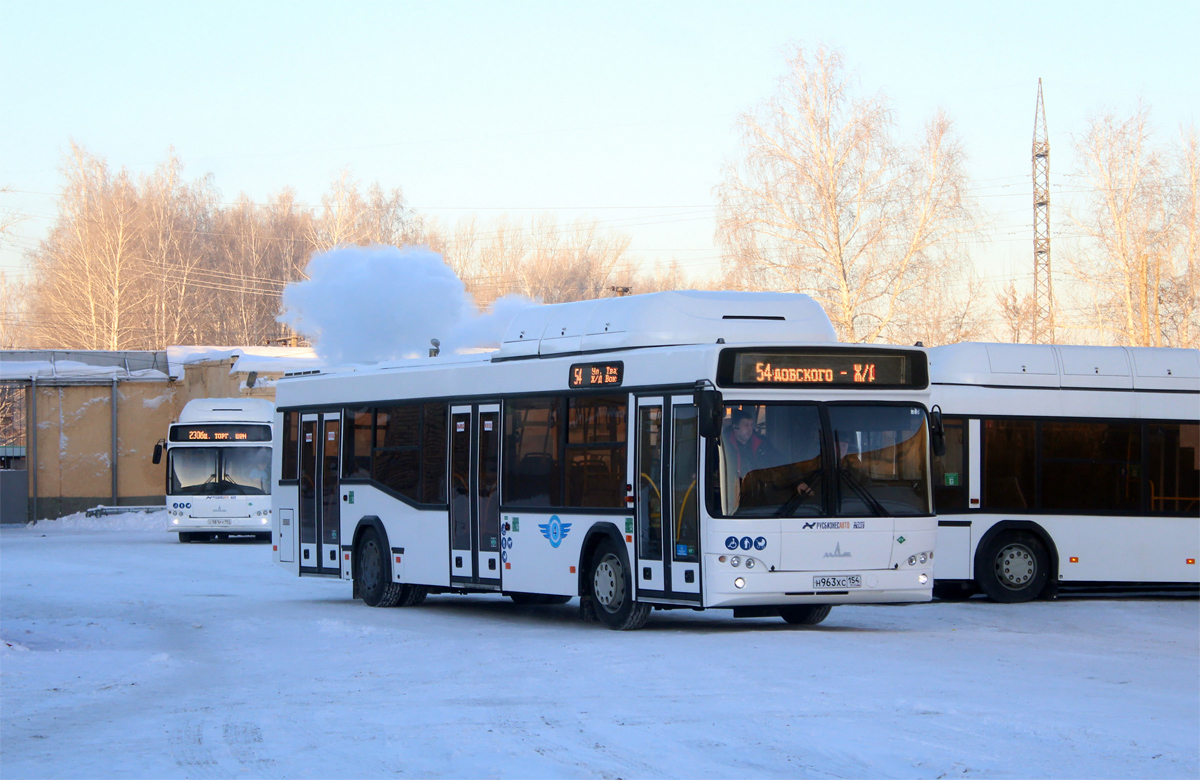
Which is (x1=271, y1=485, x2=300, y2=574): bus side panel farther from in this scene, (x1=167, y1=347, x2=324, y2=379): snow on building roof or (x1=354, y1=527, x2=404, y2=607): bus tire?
(x1=167, y1=347, x2=324, y2=379): snow on building roof

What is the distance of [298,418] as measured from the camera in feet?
63.8

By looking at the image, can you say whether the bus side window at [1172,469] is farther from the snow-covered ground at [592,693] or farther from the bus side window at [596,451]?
the bus side window at [596,451]

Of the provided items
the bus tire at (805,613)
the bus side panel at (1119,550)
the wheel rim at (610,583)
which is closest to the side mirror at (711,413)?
the wheel rim at (610,583)

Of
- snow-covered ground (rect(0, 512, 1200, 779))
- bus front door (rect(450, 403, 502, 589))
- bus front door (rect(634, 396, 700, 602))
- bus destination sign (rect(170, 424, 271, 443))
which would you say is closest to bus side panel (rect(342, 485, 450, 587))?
bus front door (rect(450, 403, 502, 589))

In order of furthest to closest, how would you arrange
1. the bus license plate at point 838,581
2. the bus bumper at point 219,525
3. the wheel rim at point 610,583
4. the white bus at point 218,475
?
1. the white bus at point 218,475
2. the bus bumper at point 219,525
3. the wheel rim at point 610,583
4. the bus license plate at point 838,581

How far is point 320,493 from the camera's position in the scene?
18844 mm

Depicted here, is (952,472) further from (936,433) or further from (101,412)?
(101,412)

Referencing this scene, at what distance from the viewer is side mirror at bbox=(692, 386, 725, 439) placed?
1255cm

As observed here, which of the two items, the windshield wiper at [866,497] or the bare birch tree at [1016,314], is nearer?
the windshield wiper at [866,497]

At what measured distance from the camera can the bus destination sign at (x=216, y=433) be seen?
36281 millimetres

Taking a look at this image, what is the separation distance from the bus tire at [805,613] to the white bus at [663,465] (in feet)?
0.07

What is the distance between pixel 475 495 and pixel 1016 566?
696cm

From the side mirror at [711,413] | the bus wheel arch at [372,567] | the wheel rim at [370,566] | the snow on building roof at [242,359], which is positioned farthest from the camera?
the snow on building roof at [242,359]

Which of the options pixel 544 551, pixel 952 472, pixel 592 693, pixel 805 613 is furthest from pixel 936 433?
pixel 592 693
